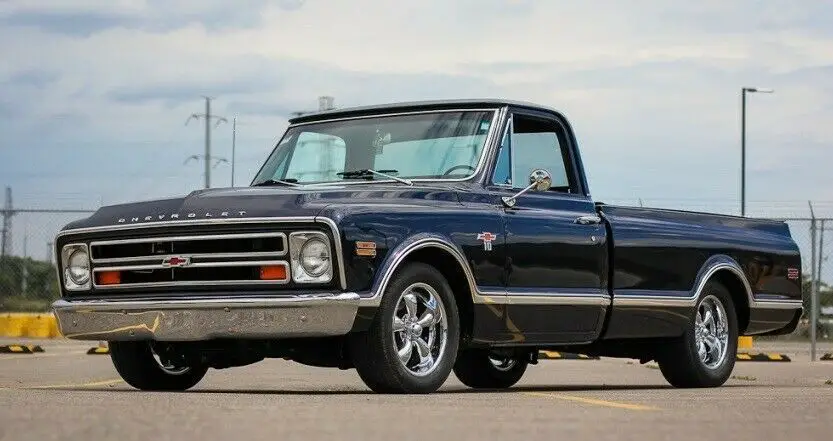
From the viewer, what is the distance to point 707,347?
46.4ft

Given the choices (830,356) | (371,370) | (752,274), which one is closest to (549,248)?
(371,370)

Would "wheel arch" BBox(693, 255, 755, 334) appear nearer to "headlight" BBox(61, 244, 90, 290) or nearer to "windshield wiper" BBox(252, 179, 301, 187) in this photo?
"windshield wiper" BBox(252, 179, 301, 187)

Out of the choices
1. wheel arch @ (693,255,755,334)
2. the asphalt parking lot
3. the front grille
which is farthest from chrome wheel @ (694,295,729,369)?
the front grille

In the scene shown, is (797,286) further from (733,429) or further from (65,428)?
(65,428)

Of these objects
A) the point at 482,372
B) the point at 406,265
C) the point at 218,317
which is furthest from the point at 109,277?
the point at 482,372

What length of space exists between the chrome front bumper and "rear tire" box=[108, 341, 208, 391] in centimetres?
74

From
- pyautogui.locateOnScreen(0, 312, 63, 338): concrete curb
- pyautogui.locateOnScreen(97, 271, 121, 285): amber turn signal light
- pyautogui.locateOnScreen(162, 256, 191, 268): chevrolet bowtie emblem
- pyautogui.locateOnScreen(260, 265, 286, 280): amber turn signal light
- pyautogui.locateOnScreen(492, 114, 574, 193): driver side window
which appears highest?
pyautogui.locateOnScreen(492, 114, 574, 193): driver side window

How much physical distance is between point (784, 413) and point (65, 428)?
370 centimetres

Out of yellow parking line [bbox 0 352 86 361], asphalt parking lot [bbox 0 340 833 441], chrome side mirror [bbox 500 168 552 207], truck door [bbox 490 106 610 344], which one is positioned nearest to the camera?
asphalt parking lot [bbox 0 340 833 441]

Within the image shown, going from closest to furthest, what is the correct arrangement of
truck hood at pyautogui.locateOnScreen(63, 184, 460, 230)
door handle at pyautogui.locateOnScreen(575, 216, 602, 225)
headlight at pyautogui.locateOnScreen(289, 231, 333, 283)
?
headlight at pyautogui.locateOnScreen(289, 231, 333, 283) → truck hood at pyautogui.locateOnScreen(63, 184, 460, 230) → door handle at pyautogui.locateOnScreen(575, 216, 602, 225)

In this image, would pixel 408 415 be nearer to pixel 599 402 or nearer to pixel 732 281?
pixel 599 402

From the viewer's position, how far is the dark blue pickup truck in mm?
10367

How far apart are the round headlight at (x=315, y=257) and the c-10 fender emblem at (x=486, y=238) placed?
142 cm

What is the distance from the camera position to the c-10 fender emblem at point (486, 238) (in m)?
11.4
